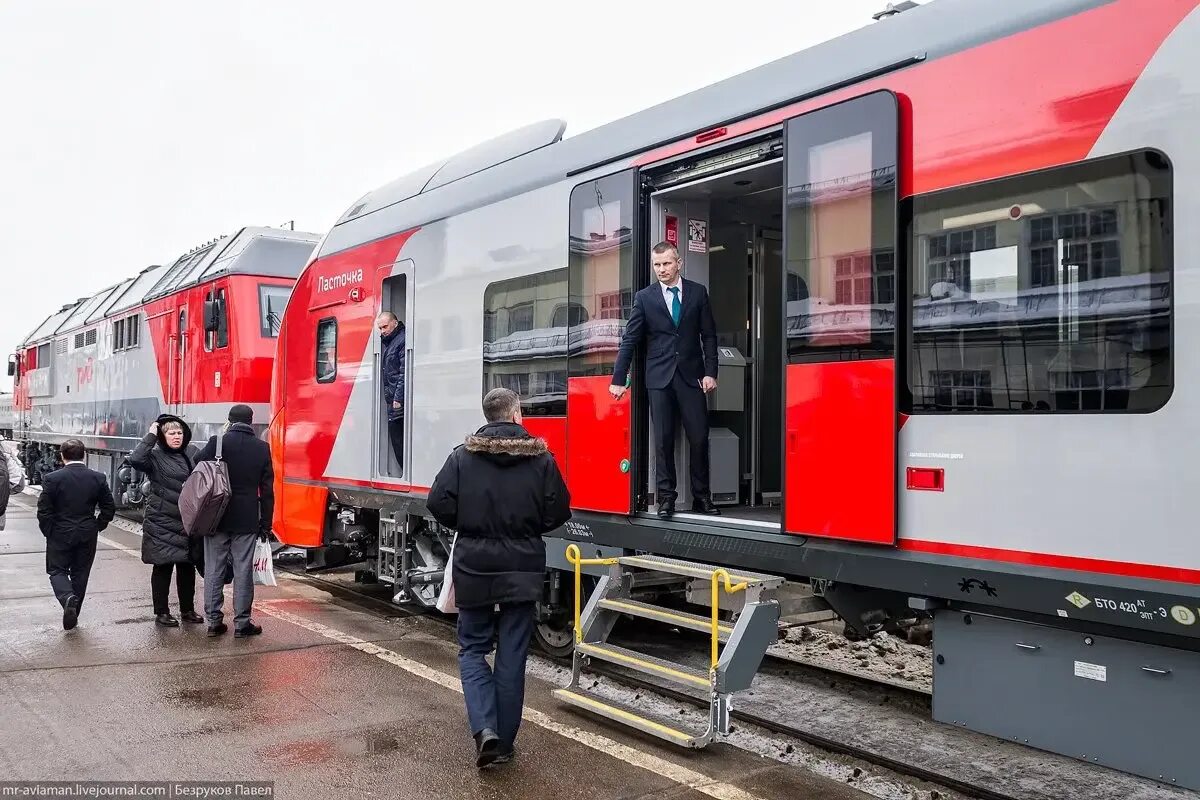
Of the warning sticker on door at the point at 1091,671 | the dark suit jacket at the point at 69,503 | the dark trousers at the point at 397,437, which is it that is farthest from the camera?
the dark trousers at the point at 397,437

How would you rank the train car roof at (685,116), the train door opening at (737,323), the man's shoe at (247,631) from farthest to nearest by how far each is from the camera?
1. the man's shoe at (247,631)
2. the train door opening at (737,323)
3. the train car roof at (685,116)

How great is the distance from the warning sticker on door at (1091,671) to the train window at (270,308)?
10.3 m

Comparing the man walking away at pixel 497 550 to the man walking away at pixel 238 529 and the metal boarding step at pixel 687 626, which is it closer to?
the metal boarding step at pixel 687 626

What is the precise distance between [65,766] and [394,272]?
4.53 m

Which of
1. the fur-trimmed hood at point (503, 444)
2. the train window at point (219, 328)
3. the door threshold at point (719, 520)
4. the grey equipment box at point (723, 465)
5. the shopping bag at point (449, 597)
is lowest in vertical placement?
the shopping bag at point (449, 597)

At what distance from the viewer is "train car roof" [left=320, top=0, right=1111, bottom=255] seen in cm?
424

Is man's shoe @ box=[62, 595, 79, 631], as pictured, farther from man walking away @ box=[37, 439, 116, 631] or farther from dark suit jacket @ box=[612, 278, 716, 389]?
dark suit jacket @ box=[612, 278, 716, 389]

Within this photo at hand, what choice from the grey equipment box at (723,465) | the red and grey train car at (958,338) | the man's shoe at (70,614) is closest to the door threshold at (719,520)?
the red and grey train car at (958,338)

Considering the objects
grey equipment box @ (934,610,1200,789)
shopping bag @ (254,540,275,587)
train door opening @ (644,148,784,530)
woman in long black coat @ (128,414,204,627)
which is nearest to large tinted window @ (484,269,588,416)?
train door opening @ (644,148,784,530)

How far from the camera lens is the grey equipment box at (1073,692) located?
137 inches

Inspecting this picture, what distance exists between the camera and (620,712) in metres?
5.14

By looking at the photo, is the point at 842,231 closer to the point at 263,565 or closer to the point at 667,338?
the point at 667,338

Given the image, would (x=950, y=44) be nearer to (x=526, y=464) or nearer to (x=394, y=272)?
(x=526, y=464)

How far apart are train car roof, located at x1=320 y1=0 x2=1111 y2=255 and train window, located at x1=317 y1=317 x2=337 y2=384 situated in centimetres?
69
